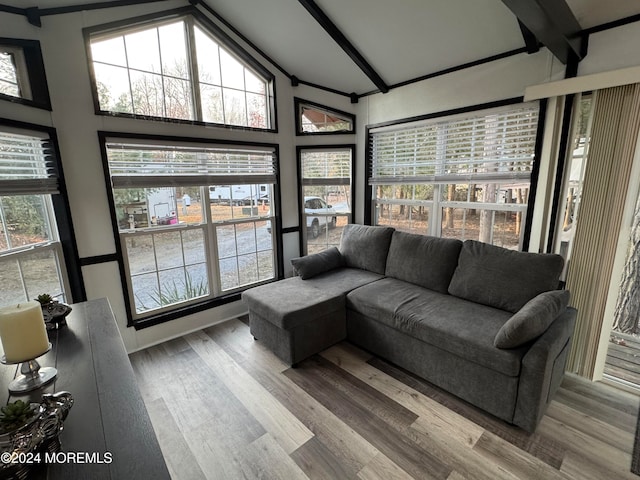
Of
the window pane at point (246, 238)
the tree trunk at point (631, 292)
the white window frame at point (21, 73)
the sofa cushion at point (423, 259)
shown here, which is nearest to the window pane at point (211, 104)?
the window pane at point (246, 238)

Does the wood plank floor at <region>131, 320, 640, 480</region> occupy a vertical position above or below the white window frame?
below

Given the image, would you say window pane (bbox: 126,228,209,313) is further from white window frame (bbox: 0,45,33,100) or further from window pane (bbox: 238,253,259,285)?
white window frame (bbox: 0,45,33,100)

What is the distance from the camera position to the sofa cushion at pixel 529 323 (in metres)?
1.74

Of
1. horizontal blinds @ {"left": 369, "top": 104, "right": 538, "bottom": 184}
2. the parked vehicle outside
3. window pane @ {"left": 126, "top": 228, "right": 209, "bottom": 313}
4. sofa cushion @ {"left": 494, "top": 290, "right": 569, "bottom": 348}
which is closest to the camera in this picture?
sofa cushion @ {"left": 494, "top": 290, "right": 569, "bottom": 348}

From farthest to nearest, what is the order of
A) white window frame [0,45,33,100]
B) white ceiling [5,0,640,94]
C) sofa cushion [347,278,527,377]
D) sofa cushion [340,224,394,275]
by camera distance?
1. sofa cushion [340,224,394,275]
2. white ceiling [5,0,640,94]
3. white window frame [0,45,33,100]
4. sofa cushion [347,278,527,377]

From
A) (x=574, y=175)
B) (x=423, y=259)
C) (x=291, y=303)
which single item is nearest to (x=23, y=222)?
(x=291, y=303)

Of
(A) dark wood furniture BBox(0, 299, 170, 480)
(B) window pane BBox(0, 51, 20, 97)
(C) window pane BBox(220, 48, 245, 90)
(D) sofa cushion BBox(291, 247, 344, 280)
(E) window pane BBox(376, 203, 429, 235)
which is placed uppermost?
(C) window pane BBox(220, 48, 245, 90)

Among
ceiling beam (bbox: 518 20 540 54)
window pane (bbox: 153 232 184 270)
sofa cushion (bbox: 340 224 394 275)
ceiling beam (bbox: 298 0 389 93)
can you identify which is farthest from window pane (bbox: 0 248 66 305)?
ceiling beam (bbox: 518 20 540 54)

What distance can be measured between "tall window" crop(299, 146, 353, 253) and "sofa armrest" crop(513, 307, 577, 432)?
2.43 metres

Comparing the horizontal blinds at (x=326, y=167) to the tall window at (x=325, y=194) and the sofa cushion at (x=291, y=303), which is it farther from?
the sofa cushion at (x=291, y=303)

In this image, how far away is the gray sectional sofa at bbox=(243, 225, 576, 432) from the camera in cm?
180

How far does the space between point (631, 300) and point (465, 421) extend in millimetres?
1524

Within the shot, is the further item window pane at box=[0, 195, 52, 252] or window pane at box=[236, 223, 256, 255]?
window pane at box=[236, 223, 256, 255]

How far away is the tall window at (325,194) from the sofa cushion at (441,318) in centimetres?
122
